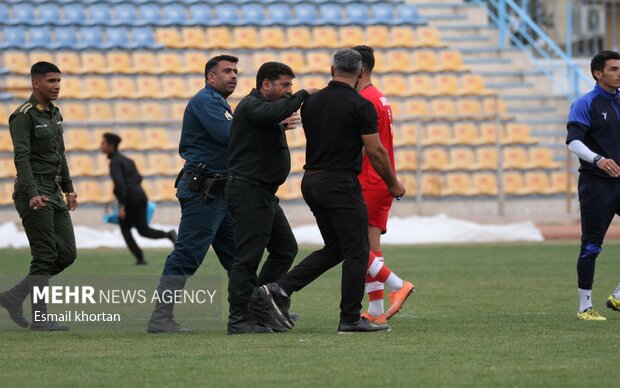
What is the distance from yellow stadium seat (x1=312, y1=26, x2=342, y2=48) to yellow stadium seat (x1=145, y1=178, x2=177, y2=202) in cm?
512

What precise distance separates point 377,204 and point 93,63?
652 inches

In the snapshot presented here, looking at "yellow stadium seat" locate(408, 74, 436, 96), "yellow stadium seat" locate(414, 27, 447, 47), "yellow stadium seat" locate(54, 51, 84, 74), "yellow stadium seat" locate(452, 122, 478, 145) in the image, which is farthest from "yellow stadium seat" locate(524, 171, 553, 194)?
"yellow stadium seat" locate(54, 51, 84, 74)

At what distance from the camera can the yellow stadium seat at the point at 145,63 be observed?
2581 centimetres

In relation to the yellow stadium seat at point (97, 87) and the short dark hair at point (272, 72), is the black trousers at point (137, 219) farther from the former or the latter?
the short dark hair at point (272, 72)

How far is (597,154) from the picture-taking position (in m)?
10.4

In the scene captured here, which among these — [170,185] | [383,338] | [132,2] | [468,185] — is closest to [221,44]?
[132,2]

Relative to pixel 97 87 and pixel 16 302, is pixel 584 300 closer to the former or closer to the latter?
pixel 16 302

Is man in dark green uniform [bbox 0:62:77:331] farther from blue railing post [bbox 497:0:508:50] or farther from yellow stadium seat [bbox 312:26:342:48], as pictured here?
blue railing post [bbox 497:0:508:50]

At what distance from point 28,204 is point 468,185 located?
1602 cm

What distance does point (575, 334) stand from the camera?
9.14m

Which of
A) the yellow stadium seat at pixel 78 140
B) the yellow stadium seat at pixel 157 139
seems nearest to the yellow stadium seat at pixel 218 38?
the yellow stadium seat at pixel 157 139

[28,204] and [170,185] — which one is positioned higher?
[28,204]

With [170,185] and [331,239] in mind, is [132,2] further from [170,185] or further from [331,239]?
[331,239]

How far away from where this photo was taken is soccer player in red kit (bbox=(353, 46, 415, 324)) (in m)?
10.1
